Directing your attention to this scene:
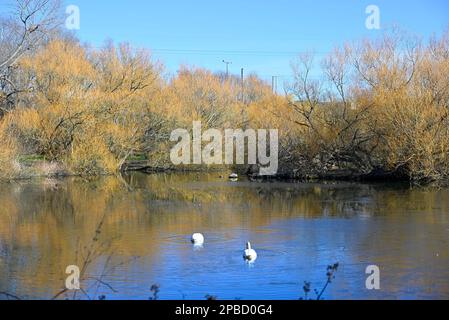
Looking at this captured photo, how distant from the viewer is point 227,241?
12.1 meters

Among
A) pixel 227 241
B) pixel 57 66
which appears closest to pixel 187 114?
pixel 57 66

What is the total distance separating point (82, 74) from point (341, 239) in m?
23.7

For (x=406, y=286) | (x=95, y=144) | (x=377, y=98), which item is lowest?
(x=406, y=286)

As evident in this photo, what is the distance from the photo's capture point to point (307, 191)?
2375 centimetres

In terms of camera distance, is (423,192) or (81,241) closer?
(81,241)

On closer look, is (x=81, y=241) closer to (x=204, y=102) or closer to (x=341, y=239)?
(x=341, y=239)

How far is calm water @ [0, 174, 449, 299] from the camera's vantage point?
8688mm

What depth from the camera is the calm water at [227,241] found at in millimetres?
8688

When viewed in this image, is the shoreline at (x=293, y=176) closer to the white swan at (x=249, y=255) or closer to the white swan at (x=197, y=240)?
the white swan at (x=197, y=240)

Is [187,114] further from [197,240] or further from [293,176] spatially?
[197,240]

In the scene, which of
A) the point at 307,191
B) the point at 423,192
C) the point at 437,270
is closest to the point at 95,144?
the point at 307,191

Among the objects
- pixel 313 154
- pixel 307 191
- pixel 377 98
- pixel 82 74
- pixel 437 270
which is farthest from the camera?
pixel 82 74
